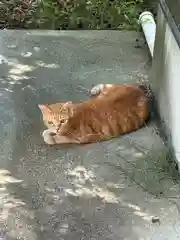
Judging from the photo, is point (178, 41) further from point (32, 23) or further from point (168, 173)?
point (32, 23)

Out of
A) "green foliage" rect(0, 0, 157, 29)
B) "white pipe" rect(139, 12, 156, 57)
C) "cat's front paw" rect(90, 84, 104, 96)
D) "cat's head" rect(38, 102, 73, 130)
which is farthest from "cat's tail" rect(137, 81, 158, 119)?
"green foliage" rect(0, 0, 157, 29)

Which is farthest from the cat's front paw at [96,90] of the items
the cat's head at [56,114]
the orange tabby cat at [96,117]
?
the cat's head at [56,114]

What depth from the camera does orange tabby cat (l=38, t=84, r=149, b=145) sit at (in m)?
3.22

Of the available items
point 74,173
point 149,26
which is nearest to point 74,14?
point 149,26

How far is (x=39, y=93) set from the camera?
370cm

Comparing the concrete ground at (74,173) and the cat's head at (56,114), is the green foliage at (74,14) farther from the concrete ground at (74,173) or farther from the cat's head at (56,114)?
the cat's head at (56,114)

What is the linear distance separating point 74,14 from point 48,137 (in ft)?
5.63

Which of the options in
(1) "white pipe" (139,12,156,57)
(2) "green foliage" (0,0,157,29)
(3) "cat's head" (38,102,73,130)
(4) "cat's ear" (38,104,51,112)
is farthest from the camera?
(2) "green foliage" (0,0,157,29)

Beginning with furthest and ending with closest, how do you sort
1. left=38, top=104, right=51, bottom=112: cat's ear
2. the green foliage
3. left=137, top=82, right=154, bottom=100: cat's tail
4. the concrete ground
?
the green foliage
left=137, top=82, right=154, bottom=100: cat's tail
left=38, top=104, right=51, bottom=112: cat's ear
the concrete ground

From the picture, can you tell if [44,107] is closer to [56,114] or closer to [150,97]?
[56,114]

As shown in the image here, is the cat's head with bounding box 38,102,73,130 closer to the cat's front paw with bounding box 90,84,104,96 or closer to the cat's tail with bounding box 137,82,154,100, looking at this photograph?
the cat's front paw with bounding box 90,84,104,96

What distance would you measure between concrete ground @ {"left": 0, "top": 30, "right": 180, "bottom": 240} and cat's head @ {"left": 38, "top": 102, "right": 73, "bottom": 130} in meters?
0.09

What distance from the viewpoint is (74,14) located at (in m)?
4.66

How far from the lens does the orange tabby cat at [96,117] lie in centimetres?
322
